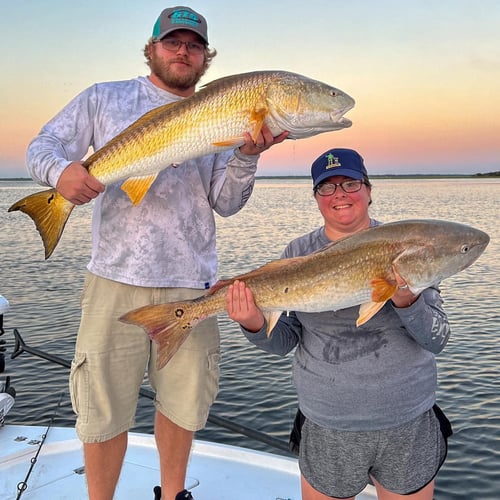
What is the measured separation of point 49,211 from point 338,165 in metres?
1.64

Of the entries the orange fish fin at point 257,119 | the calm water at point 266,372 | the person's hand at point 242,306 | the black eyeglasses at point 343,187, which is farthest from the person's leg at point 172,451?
the calm water at point 266,372

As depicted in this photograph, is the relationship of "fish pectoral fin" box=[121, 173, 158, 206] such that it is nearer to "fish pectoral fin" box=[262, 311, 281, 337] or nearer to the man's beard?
the man's beard

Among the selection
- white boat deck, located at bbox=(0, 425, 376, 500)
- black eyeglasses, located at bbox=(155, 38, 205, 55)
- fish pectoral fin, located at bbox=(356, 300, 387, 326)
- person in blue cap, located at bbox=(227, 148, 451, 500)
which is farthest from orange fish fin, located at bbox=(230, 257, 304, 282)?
white boat deck, located at bbox=(0, 425, 376, 500)

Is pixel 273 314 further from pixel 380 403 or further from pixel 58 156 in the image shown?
pixel 58 156

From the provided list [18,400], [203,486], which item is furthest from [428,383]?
[18,400]

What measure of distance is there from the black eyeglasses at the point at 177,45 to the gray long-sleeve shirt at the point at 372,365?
1.77 m

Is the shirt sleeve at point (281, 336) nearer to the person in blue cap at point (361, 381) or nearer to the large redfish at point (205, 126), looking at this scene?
the person in blue cap at point (361, 381)

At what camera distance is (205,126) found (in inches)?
120

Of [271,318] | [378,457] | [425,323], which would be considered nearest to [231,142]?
[271,318]

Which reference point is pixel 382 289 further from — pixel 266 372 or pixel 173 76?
pixel 266 372

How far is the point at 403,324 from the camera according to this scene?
287cm

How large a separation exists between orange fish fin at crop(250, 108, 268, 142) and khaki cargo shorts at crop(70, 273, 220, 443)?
110 cm

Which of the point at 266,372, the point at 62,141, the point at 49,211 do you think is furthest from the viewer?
the point at 266,372

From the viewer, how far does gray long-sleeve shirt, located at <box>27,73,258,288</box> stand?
11.1 ft
